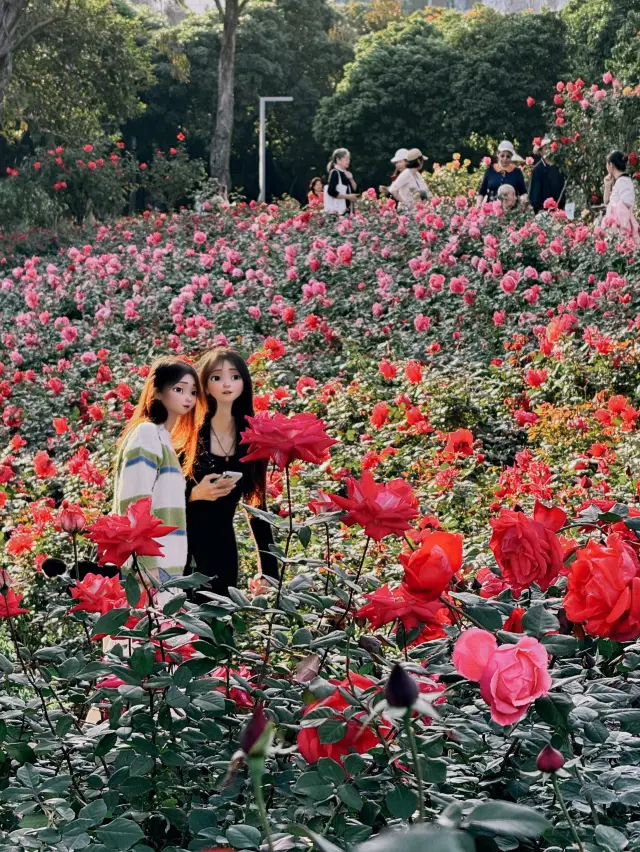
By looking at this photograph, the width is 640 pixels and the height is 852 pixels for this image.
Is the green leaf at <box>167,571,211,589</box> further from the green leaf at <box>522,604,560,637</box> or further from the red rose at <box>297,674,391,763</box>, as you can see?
the green leaf at <box>522,604,560,637</box>

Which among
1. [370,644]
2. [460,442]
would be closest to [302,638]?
[370,644]

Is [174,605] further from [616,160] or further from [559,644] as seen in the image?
[616,160]

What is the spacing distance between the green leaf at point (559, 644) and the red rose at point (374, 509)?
0.96 ft

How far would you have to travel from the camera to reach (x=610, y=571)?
172 cm

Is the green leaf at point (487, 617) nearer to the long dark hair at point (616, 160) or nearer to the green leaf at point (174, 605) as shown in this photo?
the green leaf at point (174, 605)

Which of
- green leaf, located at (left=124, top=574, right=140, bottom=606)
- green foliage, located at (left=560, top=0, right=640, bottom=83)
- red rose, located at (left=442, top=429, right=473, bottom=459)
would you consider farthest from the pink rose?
green foliage, located at (left=560, top=0, right=640, bottom=83)

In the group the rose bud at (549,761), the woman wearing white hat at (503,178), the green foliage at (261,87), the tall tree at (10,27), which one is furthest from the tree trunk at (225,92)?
the rose bud at (549,761)

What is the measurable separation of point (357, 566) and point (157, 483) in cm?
132

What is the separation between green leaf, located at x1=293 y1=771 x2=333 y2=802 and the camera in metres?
1.57

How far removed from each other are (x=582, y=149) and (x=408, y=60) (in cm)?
1866

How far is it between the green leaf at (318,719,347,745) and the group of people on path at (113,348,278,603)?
208cm

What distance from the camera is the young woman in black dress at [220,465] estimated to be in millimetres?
4164

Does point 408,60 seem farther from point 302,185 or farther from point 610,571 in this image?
point 610,571

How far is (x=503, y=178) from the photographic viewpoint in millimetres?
11938
